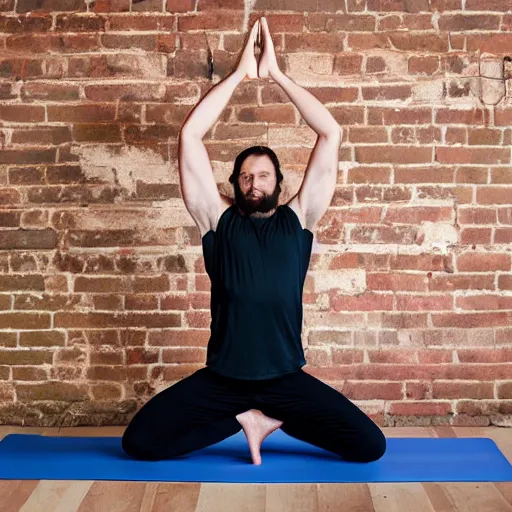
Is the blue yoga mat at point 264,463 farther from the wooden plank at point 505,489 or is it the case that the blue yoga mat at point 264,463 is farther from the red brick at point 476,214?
the red brick at point 476,214

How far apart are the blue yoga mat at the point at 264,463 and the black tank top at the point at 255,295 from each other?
1.15ft

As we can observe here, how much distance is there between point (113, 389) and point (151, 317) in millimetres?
370

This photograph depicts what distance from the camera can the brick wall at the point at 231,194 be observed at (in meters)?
3.44

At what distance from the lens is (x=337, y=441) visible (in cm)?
288

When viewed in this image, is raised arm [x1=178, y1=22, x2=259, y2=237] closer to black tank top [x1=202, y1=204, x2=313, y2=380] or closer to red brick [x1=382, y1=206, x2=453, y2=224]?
black tank top [x1=202, y1=204, x2=313, y2=380]

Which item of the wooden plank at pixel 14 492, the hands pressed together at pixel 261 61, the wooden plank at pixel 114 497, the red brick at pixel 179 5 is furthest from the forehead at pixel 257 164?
the wooden plank at pixel 14 492

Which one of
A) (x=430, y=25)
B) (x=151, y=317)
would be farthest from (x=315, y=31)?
(x=151, y=317)

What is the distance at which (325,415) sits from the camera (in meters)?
2.86

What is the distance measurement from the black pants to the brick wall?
0.63 meters

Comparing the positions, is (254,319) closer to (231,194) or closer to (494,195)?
(231,194)

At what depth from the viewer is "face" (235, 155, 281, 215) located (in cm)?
295

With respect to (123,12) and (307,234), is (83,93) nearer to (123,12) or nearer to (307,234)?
(123,12)

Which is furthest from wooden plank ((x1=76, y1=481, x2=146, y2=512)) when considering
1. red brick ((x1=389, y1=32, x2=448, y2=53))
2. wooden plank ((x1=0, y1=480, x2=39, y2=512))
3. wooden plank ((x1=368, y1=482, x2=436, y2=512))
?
red brick ((x1=389, y1=32, x2=448, y2=53))

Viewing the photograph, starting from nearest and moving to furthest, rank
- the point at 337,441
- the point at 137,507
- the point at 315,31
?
the point at 137,507
the point at 337,441
the point at 315,31
